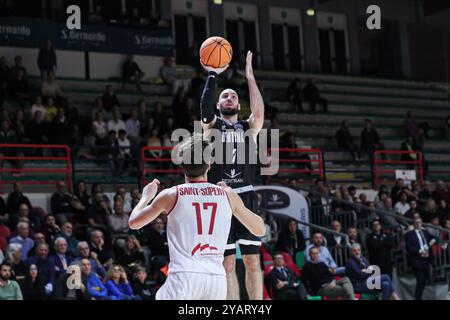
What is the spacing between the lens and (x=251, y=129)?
34.2 feet

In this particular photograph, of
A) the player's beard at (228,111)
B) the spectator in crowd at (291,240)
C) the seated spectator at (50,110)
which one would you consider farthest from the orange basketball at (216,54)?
the seated spectator at (50,110)

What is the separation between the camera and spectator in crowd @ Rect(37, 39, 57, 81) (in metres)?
23.3

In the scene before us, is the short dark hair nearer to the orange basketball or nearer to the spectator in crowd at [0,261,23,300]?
the orange basketball

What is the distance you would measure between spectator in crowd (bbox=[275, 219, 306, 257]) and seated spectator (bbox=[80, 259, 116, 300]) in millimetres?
4534

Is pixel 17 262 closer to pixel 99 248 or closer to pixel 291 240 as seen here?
pixel 99 248

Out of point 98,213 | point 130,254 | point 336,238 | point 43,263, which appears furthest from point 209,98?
point 336,238

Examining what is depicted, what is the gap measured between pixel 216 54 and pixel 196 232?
10.8 feet

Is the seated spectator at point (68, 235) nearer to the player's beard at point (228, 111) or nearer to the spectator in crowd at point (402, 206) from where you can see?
the player's beard at point (228, 111)

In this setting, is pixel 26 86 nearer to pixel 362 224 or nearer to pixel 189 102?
pixel 189 102

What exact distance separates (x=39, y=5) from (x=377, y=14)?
13.0 metres

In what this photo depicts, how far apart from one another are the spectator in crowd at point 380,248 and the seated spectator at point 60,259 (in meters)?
6.95

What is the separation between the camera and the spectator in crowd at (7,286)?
1440 centimetres

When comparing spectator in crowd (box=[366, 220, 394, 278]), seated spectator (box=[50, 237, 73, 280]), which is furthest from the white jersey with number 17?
spectator in crowd (box=[366, 220, 394, 278])
